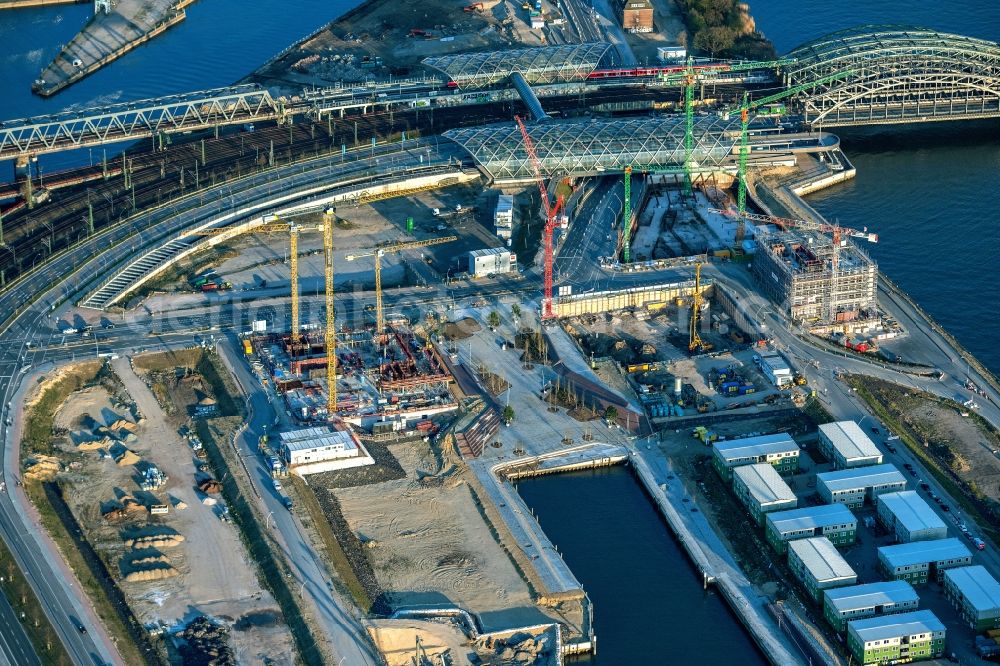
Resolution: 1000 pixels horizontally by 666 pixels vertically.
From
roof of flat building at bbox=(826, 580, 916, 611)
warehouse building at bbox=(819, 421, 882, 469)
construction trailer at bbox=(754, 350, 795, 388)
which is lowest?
roof of flat building at bbox=(826, 580, 916, 611)

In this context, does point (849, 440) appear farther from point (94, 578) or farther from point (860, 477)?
point (94, 578)

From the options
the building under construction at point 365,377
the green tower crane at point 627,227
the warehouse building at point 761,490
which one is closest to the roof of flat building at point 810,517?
the warehouse building at point 761,490

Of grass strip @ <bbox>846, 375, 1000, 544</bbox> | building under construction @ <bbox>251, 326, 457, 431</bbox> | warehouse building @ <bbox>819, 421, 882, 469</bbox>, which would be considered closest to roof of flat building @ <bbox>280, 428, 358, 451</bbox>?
building under construction @ <bbox>251, 326, 457, 431</bbox>

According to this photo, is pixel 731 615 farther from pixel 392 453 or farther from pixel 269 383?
pixel 269 383

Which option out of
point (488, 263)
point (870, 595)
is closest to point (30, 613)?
point (870, 595)

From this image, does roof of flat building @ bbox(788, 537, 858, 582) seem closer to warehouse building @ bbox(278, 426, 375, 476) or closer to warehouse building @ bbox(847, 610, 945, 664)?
warehouse building @ bbox(847, 610, 945, 664)
